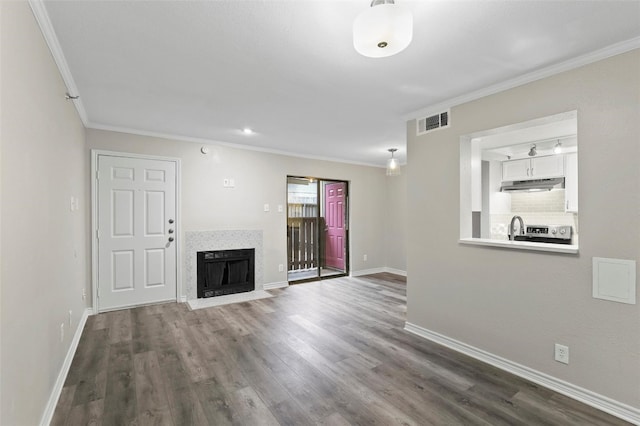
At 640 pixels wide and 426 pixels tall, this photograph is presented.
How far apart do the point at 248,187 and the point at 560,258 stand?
4124mm


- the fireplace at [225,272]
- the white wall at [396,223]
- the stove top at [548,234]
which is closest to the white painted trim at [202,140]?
the white wall at [396,223]

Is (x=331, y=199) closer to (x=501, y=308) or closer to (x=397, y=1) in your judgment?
(x=501, y=308)

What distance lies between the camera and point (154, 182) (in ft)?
13.8

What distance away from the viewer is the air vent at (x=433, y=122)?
3.02m

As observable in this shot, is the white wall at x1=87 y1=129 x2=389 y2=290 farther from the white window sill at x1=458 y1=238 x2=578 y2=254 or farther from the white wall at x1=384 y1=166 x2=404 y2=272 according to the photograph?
the white window sill at x1=458 y1=238 x2=578 y2=254

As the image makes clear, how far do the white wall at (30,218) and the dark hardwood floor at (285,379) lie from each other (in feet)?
1.50

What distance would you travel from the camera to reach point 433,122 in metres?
3.12

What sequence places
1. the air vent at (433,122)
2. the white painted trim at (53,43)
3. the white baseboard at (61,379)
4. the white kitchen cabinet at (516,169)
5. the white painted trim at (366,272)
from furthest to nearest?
the white painted trim at (366,272)
the white kitchen cabinet at (516,169)
the air vent at (433,122)
the white baseboard at (61,379)
the white painted trim at (53,43)

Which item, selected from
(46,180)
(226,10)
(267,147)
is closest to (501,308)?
(226,10)

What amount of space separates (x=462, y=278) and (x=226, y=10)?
9.30 feet

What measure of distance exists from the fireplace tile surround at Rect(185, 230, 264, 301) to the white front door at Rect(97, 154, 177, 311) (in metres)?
0.20

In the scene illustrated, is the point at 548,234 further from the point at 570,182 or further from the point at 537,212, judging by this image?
the point at 570,182

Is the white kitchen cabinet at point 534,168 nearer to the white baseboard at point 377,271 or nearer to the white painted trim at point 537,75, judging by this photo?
the white painted trim at point 537,75

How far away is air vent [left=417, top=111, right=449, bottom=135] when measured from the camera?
9.90ft
